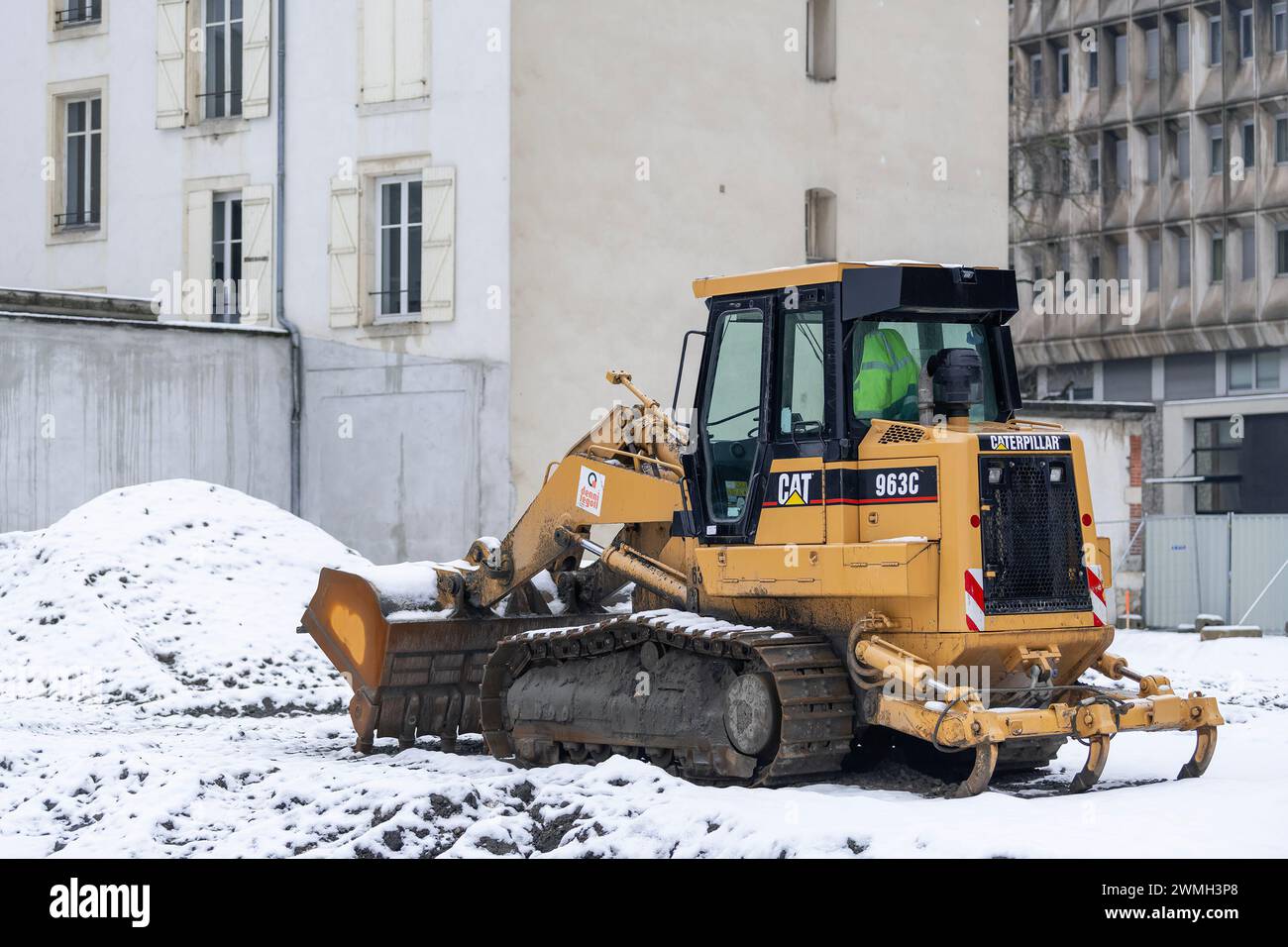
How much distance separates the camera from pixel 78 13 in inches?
1125

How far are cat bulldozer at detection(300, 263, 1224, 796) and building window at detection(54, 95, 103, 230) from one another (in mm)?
17708

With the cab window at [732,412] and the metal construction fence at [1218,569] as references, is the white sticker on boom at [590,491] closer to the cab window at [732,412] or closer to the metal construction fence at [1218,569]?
the cab window at [732,412]

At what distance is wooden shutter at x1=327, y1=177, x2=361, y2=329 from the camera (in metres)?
24.8

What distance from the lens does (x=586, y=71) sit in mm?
24406

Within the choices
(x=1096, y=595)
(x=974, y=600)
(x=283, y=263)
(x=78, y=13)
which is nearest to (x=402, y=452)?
(x=283, y=263)

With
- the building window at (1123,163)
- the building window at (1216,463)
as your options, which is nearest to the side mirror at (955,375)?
the building window at (1216,463)

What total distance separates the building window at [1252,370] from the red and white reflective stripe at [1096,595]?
3623 centimetres

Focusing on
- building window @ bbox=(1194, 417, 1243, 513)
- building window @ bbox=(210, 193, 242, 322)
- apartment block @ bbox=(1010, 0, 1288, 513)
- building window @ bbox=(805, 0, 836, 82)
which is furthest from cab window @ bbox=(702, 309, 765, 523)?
building window @ bbox=(1194, 417, 1243, 513)

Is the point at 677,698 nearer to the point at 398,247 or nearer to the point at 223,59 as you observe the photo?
the point at 398,247

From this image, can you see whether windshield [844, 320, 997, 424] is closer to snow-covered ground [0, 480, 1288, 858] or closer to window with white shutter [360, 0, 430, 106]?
snow-covered ground [0, 480, 1288, 858]
